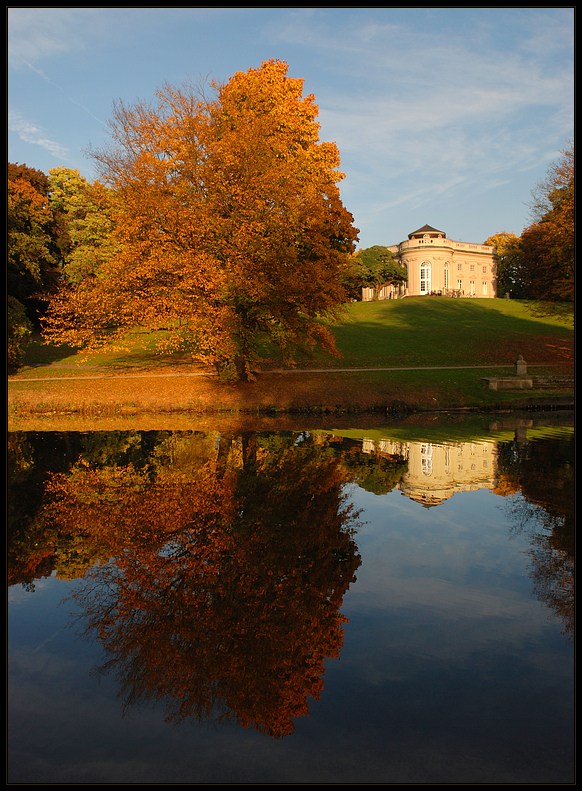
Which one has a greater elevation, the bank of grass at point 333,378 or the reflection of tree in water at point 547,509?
the bank of grass at point 333,378

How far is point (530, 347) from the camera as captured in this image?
39219 mm

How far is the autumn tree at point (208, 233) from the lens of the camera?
21078mm

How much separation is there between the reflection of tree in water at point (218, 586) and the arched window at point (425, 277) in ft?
280

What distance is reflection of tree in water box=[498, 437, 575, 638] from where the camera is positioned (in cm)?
603

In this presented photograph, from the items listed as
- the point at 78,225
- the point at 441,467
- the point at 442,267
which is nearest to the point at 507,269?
the point at 442,267

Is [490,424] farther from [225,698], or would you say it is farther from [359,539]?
[225,698]

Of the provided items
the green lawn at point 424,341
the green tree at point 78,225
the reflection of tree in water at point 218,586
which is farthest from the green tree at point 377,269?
the reflection of tree in water at point 218,586

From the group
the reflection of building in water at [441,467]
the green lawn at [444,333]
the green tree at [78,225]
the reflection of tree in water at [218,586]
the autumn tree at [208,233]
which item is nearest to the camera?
the reflection of tree in water at [218,586]

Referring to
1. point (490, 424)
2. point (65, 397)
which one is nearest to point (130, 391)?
point (65, 397)

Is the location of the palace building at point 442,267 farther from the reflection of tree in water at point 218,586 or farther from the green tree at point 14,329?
the reflection of tree in water at point 218,586

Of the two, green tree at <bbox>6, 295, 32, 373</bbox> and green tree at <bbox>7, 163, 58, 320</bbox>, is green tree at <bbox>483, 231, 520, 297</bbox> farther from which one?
green tree at <bbox>6, 295, 32, 373</bbox>

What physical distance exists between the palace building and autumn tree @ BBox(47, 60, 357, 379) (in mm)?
67268

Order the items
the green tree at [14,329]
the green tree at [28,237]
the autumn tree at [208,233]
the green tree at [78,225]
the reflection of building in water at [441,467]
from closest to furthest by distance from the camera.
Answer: the reflection of building in water at [441,467]
the autumn tree at [208,233]
the green tree at [14,329]
the green tree at [28,237]
the green tree at [78,225]

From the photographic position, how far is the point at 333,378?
1017 inches
